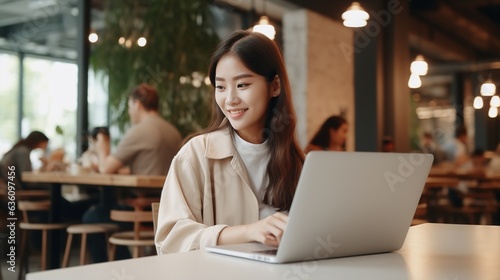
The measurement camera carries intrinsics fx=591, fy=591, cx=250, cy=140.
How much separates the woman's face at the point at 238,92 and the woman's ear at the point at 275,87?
9 centimetres

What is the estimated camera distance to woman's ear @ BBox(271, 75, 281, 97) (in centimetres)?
177

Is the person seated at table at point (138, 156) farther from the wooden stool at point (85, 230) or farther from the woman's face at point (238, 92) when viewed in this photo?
the woman's face at point (238, 92)

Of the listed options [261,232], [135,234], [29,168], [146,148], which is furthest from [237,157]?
[29,168]

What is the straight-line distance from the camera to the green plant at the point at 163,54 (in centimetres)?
615

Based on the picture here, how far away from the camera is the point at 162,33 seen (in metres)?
6.40

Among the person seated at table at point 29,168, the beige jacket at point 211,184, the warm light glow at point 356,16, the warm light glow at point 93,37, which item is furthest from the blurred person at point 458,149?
the beige jacket at point 211,184

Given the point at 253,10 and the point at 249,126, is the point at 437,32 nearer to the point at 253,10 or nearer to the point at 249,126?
the point at 253,10

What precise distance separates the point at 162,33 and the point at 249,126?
4.85 m

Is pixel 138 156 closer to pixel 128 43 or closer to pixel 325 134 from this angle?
pixel 325 134

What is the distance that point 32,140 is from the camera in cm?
507

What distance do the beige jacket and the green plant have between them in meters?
4.65

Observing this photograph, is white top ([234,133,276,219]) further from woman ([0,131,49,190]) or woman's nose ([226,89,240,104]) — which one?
woman ([0,131,49,190])

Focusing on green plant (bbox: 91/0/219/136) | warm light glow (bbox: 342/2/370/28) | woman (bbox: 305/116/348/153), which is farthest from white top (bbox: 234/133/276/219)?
green plant (bbox: 91/0/219/136)

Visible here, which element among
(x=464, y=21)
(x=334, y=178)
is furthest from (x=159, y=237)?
(x=464, y=21)
